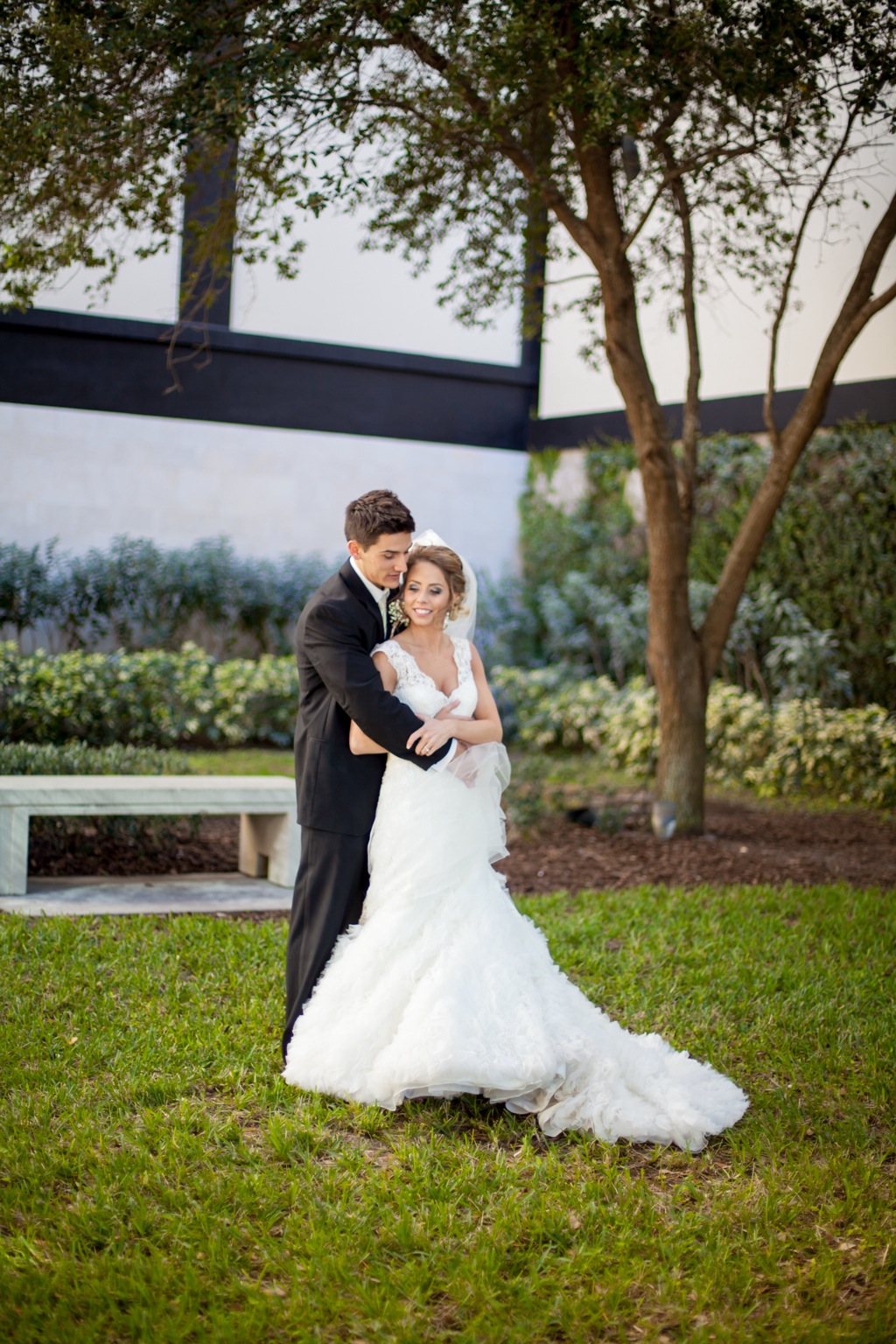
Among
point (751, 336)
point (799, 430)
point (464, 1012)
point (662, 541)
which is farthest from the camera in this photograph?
point (751, 336)

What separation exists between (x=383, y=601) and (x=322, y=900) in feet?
3.11

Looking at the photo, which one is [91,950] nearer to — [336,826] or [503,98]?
[336,826]

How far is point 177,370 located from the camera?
1213 cm

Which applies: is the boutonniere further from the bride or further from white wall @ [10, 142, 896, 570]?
white wall @ [10, 142, 896, 570]

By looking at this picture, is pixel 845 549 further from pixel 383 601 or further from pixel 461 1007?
pixel 461 1007

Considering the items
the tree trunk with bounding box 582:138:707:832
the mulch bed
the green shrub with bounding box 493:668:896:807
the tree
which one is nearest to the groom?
the tree

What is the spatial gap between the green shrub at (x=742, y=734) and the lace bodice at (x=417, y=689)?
5607 millimetres

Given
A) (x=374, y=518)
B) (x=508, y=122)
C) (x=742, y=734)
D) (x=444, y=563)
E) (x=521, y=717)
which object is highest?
(x=508, y=122)

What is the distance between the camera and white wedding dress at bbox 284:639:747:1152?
11.1ft

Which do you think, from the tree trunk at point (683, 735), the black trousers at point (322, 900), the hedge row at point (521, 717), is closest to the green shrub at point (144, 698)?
the hedge row at point (521, 717)

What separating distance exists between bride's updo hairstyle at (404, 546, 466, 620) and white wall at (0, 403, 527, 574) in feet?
28.7

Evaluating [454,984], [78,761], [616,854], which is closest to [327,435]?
[78,761]

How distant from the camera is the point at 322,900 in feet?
12.2

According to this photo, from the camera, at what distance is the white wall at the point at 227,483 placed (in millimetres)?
11594
